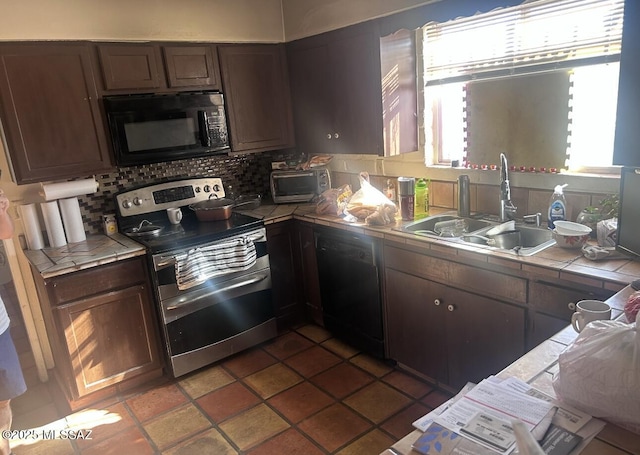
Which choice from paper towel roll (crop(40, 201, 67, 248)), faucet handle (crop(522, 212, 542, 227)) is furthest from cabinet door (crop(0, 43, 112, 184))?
faucet handle (crop(522, 212, 542, 227))

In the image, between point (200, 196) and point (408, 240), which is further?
point (200, 196)

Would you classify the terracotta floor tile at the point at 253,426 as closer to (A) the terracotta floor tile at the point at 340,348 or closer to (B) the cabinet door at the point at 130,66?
(A) the terracotta floor tile at the point at 340,348

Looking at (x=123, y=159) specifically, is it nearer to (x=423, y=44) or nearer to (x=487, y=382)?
(x=423, y=44)

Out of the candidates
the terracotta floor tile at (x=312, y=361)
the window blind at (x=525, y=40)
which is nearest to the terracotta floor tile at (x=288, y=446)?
the terracotta floor tile at (x=312, y=361)

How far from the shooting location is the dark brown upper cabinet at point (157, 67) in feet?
9.13

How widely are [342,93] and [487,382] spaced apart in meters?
2.26

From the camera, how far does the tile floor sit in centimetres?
232

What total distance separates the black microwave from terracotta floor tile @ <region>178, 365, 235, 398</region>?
53.8 inches

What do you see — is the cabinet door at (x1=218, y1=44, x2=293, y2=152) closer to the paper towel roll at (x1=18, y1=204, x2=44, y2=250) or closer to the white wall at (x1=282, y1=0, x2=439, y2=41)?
the white wall at (x1=282, y1=0, x2=439, y2=41)

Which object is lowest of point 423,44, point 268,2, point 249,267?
point 249,267

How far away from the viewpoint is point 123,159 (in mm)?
2844

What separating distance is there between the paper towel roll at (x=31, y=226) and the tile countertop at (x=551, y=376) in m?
2.51

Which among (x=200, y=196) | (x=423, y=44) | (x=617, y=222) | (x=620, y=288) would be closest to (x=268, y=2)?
(x=423, y=44)

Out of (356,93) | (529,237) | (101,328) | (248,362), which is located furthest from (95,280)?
(529,237)
